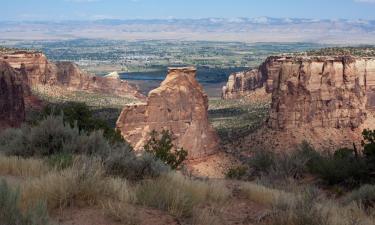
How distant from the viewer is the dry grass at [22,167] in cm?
893

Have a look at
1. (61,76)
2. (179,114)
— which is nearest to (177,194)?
(179,114)

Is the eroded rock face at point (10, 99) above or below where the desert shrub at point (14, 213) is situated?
below

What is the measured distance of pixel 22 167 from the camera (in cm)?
938

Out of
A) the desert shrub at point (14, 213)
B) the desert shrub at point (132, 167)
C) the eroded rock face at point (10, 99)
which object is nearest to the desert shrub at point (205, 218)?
the desert shrub at point (14, 213)

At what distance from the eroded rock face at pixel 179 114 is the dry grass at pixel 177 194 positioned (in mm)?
33908

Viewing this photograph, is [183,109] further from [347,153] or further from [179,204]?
[179,204]

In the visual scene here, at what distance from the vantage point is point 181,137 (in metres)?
44.7

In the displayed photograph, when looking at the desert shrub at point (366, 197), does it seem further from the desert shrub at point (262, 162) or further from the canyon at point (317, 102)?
the canyon at point (317, 102)

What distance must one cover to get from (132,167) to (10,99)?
124 ft

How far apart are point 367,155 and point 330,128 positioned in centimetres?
2959

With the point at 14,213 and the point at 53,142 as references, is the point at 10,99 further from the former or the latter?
the point at 14,213

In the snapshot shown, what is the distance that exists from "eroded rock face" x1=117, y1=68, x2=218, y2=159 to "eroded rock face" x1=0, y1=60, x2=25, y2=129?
28.7ft

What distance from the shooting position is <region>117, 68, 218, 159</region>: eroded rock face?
43562 millimetres

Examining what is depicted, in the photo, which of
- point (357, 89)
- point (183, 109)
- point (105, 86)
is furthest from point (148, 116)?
point (105, 86)
